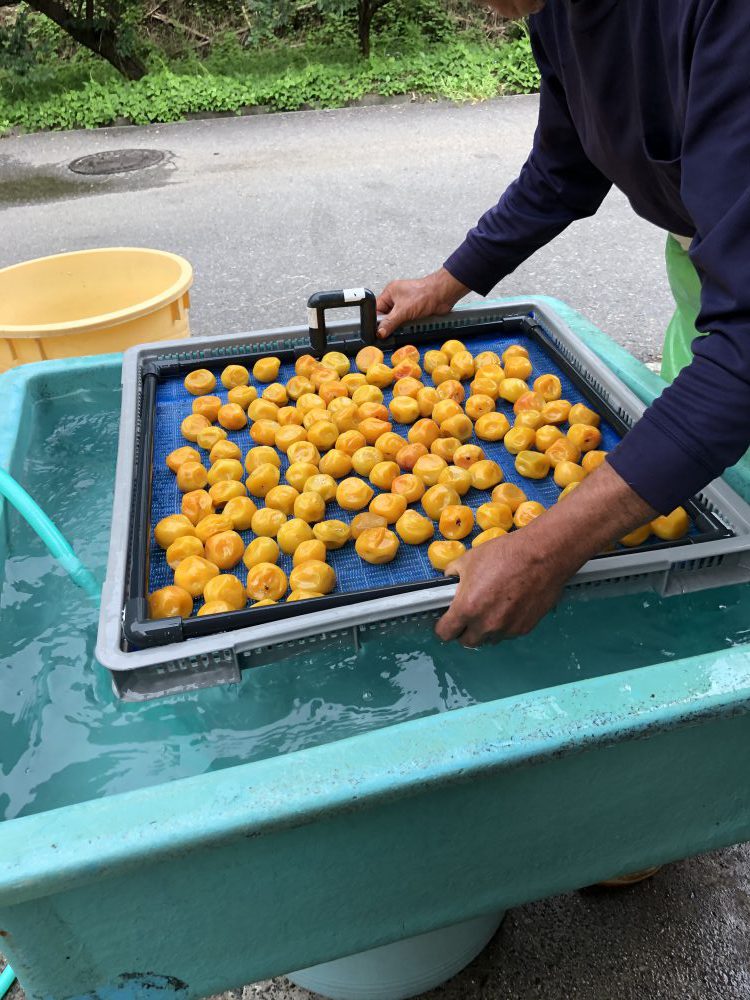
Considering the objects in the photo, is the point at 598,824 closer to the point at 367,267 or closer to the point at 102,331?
the point at 102,331

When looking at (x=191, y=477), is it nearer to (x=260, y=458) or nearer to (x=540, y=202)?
(x=260, y=458)

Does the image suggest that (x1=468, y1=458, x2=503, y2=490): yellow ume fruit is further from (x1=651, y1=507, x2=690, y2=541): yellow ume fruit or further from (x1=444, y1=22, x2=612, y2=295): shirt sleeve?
(x1=444, y1=22, x2=612, y2=295): shirt sleeve

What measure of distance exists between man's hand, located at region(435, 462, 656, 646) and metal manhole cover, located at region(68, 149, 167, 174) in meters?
7.74

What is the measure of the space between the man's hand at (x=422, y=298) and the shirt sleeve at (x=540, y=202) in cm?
4

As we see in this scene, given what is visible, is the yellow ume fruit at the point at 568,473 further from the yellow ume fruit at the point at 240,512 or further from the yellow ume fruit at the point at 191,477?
the yellow ume fruit at the point at 191,477

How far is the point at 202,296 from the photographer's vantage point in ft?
17.1

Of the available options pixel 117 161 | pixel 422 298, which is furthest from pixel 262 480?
pixel 117 161

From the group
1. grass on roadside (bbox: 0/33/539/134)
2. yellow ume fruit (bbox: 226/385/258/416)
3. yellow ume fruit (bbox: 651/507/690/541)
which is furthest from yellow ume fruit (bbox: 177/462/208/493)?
grass on roadside (bbox: 0/33/539/134)

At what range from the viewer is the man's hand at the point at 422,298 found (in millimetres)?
2322

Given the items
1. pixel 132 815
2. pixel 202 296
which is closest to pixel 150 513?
pixel 132 815

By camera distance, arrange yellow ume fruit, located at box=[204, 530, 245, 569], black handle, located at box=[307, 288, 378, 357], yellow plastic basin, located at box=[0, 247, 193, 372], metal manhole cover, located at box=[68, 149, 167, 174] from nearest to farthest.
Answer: yellow ume fruit, located at box=[204, 530, 245, 569]
black handle, located at box=[307, 288, 378, 357]
yellow plastic basin, located at box=[0, 247, 193, 372]
metal manhole cover, located at box=[68, 149, 167, 174]

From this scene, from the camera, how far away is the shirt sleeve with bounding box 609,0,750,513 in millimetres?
1095

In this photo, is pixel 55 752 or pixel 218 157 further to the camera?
pixel 218 157

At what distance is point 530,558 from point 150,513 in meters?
0.91
